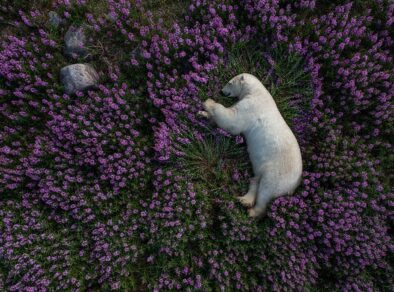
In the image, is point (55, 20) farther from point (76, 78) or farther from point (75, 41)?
point (76, 78)

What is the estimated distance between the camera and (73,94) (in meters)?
4.46

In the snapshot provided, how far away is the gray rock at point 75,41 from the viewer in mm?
4641

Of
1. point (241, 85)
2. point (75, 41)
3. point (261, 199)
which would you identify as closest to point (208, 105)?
point (241, 85)

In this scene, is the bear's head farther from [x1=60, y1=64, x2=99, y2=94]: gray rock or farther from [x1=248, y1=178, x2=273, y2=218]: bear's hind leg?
[x1=60, y1=64, x2=99, y2=94]: gray rock

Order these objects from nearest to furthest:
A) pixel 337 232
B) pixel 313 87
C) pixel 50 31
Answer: pixel 337 232
pixel 313 87
pixel 50 31

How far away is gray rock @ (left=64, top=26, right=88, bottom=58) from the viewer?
464 cm

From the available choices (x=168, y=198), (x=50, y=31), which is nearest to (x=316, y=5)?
(x=168, y=198)

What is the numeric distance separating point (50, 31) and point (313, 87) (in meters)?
4.47

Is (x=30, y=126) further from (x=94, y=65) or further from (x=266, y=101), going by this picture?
(x=266, y=101)

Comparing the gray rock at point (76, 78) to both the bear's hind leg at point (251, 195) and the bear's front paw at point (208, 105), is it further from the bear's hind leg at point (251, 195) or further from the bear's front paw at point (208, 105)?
the bear's hind leg at point (251, 195)

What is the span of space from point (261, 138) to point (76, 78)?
300 centimetres

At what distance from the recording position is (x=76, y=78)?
4309 millimetres

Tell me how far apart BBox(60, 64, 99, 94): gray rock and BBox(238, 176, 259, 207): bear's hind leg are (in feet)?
9.67

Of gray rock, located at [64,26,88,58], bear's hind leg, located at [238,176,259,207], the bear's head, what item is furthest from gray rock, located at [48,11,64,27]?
bear's hind leg, located at [238,176,259,207]
